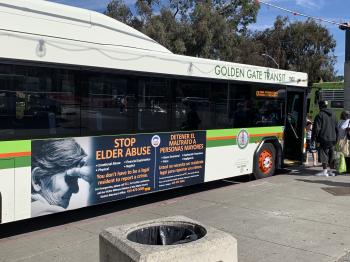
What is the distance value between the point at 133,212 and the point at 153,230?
12.8ft

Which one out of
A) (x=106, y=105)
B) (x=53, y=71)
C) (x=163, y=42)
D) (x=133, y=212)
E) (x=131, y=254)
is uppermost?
(x=163, y=42)

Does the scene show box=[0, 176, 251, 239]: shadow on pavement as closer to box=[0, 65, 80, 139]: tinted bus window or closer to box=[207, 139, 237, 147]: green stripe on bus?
box=[207, 139, 237, 147]: green stripe on bus

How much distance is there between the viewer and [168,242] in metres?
3.78

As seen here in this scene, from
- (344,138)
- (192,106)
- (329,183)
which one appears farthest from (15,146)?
(344,138)

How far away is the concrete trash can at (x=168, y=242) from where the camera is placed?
3.17 metres

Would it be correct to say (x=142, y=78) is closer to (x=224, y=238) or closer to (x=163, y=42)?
(x=224, y=238)

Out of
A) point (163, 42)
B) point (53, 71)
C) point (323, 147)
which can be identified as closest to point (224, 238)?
point (53, 71)

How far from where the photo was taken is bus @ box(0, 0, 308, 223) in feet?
19.0

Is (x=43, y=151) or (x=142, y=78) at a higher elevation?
(x=142, y=78)

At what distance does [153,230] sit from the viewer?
3.76 m

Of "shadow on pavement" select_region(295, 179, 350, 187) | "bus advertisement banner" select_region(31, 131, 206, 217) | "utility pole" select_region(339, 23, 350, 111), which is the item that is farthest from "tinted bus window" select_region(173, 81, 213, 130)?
"utility pole" select_region(339, 23, 350, 111)

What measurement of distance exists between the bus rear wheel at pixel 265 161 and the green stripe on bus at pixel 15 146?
227 inches

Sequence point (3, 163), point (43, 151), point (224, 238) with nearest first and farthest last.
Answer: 1. point (224, 238)
2. point (3, 163)
3. point (43, 151)

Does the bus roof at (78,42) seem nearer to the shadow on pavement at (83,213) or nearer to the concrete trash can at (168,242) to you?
the shadow on pavement at (83,213)
